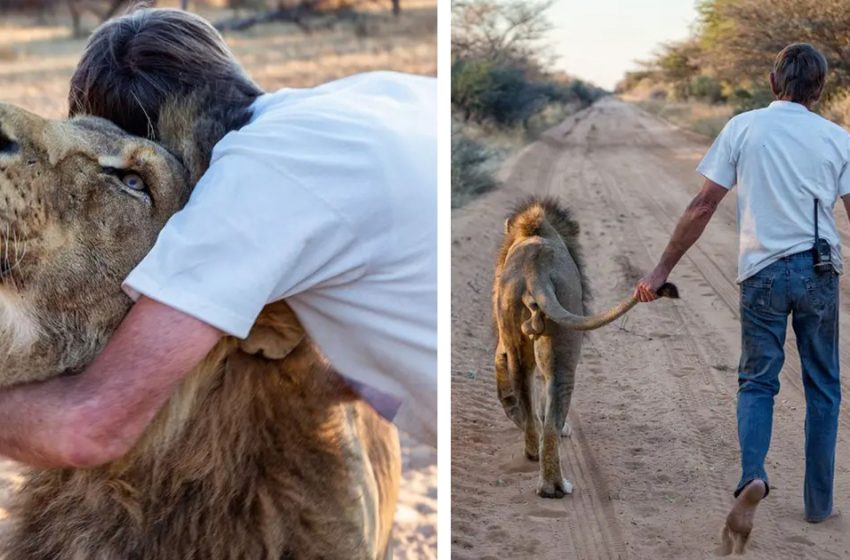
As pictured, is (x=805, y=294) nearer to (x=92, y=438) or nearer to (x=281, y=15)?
(x=92, y=438)

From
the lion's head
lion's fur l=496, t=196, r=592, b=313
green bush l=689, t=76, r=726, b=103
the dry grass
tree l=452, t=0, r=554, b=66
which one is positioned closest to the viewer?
the lion's head

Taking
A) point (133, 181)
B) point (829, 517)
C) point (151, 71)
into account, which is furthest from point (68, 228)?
point (829, 517)

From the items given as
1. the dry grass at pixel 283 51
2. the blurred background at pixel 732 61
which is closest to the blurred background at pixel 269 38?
the dry grass at pixel 283 51

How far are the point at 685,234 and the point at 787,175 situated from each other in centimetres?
37

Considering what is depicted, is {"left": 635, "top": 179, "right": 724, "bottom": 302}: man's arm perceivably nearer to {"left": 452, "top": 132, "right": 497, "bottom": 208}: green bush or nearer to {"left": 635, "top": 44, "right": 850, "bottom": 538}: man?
{"left": 635, "top": 44, "right": 850, "bottom": 538}: man

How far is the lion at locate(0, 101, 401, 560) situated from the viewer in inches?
89.0

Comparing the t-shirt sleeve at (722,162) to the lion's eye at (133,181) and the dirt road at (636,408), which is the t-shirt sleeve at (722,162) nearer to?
the dirt road at (636,408)

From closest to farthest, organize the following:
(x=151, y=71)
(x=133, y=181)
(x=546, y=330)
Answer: (x=133, y=181), (x=151, y=71), (x=546, y=330)

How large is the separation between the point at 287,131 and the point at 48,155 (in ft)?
1.61

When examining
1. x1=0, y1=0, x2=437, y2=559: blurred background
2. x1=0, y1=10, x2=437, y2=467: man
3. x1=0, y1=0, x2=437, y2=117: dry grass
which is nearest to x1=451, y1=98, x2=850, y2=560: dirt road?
x1=0, y1=10, x2=437, y2=467: man

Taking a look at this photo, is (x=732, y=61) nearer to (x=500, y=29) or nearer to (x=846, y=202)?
(x=846, y=202)

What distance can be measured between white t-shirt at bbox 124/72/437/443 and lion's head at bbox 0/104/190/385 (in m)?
0.11

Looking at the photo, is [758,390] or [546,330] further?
[546,330]

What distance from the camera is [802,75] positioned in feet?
11.5
